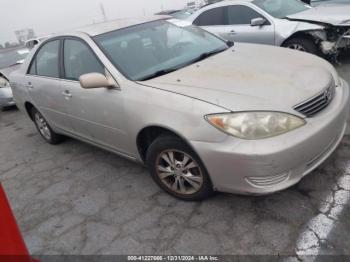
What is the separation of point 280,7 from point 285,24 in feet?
2.24

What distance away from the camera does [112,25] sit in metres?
3.86

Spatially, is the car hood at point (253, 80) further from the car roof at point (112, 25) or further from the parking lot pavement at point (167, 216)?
the car roof at point (112, 25)

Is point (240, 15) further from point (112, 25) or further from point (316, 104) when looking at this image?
point (316, 104)

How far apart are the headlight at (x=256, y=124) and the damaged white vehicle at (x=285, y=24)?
420 cm

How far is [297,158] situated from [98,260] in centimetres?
165

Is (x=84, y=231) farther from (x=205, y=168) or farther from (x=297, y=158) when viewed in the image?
(x=297, y=158)

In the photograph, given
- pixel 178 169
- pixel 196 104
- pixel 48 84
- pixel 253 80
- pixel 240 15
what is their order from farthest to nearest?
pixel 240 15 → pixel 48 84 → pixel 178 169 → pixel 253 80 → pixel 196 104

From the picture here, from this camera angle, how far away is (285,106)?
2.57m

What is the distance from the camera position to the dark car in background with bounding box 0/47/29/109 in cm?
749

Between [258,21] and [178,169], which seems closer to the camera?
[178,169]

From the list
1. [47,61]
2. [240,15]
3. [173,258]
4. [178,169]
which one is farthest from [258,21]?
[173,258]

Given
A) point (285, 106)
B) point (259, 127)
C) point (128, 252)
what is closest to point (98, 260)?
point (128, 252)

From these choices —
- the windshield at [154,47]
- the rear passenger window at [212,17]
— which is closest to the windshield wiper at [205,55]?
the windshield at [154,47]

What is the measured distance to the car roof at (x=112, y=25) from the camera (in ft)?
12.1
